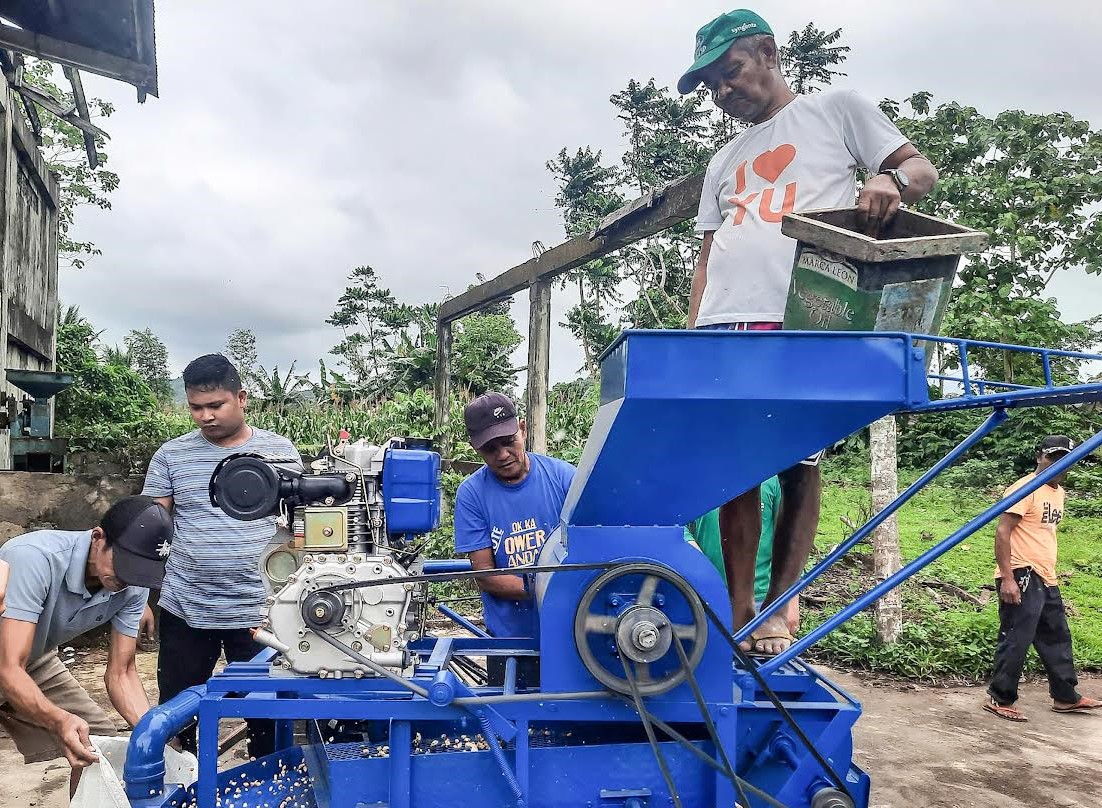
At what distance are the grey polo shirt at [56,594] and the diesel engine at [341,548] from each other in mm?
959

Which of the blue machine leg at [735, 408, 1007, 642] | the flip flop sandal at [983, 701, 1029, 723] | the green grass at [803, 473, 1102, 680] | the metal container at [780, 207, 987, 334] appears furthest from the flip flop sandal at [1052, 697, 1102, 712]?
the metal container at [780, 207, 987, 334]

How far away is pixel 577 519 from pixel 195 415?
2.16 meters

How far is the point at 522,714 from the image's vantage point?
216 centimetres

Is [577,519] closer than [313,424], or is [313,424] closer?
[577,519]

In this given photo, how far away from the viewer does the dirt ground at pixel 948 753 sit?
4012 millimetres

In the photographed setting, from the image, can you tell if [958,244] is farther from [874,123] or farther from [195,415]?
[195,415]

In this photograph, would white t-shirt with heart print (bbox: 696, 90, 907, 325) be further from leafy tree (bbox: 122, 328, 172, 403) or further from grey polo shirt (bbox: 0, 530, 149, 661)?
leafy tree (bbox: 122, 328, 172, 403)

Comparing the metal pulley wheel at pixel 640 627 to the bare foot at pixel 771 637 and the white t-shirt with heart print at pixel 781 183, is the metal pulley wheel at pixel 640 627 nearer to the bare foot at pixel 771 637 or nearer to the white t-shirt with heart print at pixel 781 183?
the bare foot at pixel 771 637

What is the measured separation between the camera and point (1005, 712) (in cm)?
550

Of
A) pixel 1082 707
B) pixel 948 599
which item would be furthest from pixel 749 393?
pixel 948 599

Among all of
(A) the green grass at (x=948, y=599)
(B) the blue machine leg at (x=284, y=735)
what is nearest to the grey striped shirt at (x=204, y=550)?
(B) the blue machine leg at (x=284, y=735)

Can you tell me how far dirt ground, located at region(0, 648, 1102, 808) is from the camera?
13.2ft

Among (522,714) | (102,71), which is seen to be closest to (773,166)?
(522,714)

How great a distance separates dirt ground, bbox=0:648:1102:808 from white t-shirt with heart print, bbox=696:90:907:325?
2.62 meters
